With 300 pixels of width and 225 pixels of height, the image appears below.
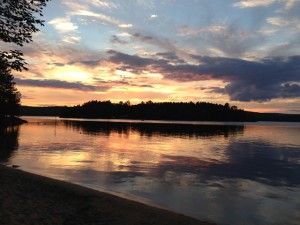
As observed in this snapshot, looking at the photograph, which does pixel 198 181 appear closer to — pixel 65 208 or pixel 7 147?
pixel 65 208

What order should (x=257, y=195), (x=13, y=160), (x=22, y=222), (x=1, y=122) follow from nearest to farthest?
1. (x=22, y=222)
2. (x=257, y=195)
3. (x=13, y=160)
4. (x=1, y=122)

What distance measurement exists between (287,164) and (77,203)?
32.5 m

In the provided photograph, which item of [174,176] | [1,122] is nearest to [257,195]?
[174,176]

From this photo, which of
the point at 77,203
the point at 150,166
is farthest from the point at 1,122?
the point at 77,203

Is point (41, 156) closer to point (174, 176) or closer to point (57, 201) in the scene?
point (174, 176)

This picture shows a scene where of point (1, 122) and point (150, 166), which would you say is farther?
point (1, 122)

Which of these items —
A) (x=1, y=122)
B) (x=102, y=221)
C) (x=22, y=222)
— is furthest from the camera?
(x=1, y=122)

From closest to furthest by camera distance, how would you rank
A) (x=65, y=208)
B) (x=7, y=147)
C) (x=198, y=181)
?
1. (x=65, y=208)
2. (x=198, y=181)
3. (x=7, y=147)

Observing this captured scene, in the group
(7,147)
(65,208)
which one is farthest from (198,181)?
(7,147)

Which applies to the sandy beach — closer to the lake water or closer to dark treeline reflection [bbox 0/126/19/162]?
the lake water

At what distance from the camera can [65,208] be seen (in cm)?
1664

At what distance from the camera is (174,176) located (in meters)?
32.2

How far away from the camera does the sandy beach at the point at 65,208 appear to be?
1446 centimetres

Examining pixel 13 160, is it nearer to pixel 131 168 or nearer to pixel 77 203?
pixel 131 168
